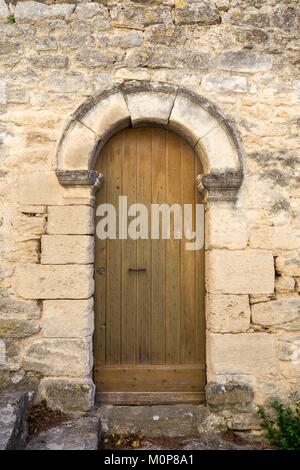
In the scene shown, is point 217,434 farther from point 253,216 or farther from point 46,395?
point 253,216

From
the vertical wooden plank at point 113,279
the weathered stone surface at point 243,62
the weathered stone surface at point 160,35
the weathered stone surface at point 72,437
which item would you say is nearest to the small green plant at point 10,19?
the weathered stone surface at point 160,35

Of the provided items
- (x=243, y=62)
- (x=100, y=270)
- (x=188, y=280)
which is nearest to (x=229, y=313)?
(x=188, y=280)

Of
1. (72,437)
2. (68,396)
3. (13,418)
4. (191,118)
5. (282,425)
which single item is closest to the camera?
(13,418)

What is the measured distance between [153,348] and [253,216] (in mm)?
1424

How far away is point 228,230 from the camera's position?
3.03m

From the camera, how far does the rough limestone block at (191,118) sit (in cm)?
304

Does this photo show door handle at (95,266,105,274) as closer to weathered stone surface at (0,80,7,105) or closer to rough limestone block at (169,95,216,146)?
rough limestone block at (169,95,216,146)

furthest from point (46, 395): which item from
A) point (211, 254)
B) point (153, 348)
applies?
point (211, 254)

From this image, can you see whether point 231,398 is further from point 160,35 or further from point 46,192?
point 160,35

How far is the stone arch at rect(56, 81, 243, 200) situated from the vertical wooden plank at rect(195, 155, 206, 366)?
0.67ft

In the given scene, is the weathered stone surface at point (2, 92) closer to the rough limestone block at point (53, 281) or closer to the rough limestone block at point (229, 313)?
the rough limestone block at point (53, 281)

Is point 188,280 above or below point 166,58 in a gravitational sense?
below

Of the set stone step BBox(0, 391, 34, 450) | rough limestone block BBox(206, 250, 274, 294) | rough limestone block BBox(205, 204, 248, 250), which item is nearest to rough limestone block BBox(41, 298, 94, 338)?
stone step BBox(0, 391, 34, 450)

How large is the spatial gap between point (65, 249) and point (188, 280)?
1093 millimetres
